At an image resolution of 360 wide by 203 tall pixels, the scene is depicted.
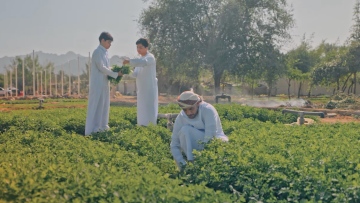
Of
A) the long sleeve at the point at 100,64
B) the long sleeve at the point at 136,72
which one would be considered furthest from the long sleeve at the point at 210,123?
the long sleeve at the point at 136,72

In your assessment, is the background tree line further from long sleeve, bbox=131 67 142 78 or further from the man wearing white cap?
the man wearing white cap

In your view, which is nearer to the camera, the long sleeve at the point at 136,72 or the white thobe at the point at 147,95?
the white thobe at the point at 147,95

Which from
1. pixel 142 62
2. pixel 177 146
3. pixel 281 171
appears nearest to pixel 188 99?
pixel 177 146

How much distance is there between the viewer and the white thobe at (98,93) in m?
9.74

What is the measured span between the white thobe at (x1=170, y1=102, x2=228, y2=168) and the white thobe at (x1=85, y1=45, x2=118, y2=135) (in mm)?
3569

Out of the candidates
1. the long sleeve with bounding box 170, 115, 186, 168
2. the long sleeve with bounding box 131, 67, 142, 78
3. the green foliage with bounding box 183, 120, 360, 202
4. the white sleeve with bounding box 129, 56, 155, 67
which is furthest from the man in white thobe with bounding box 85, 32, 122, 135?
the green foliage with bounding box 183, 120, 360, 202

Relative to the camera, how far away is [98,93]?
988 cm

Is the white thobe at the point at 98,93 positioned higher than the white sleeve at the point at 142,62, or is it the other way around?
the white sleeve at the point at 142,62

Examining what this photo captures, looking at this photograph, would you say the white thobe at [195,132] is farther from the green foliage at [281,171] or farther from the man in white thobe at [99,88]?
the man in white thobe at [99,88]

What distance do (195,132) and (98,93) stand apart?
13.0 feet

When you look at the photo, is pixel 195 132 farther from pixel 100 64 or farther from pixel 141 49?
pixel 141 49

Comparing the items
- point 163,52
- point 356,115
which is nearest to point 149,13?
point 163,52

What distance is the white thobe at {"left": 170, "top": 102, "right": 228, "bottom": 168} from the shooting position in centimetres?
638

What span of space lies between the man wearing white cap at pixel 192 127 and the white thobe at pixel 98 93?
11.7 feet
